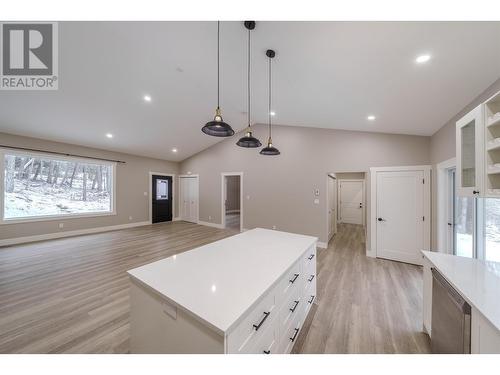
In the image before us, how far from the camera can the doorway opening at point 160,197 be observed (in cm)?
705

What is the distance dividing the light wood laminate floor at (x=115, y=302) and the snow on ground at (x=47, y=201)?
926 mm

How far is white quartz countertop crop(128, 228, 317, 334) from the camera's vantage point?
2.87 feet

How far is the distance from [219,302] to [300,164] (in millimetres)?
4346

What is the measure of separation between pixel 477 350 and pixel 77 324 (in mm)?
3108

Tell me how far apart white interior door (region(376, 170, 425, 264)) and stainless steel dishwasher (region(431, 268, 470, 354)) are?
99.6 inches

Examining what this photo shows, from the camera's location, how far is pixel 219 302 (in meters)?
0.92

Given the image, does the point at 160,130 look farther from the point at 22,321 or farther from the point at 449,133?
the point at 449,133

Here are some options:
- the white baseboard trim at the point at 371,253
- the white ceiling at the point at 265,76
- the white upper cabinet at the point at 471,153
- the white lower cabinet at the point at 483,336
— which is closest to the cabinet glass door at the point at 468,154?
the white upper cabinet at the point at 471,153

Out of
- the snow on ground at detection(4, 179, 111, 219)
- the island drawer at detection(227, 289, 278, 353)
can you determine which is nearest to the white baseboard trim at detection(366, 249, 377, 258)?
the island drawer at detection(227, 289, 278, 353)

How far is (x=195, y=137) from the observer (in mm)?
5871

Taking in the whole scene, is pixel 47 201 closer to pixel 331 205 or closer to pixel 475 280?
pixel 331 205

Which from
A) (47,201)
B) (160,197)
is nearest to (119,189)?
(160,197)
